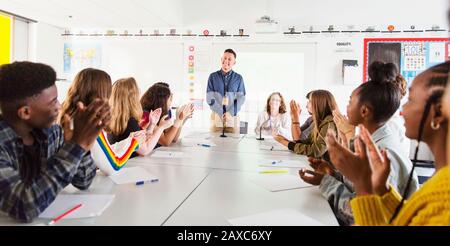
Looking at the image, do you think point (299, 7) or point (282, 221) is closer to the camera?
point (282, 221)

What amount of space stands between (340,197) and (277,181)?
1.15 ft

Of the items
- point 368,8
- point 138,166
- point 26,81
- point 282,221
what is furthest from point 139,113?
point 368,8

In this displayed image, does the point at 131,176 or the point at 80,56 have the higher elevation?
the point at 80,56

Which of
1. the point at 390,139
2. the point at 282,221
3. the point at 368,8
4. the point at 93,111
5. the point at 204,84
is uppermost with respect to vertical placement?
the point at 368,8

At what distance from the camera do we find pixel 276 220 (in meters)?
1.02

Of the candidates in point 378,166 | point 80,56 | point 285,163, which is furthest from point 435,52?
point 80,56

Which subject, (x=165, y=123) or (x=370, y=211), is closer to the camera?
(x=370, y=211)

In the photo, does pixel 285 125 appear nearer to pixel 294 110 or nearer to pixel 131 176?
pixel 294 110

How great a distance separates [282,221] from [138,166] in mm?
987

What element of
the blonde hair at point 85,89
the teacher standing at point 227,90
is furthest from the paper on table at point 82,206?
the teacher standing at point 227,90

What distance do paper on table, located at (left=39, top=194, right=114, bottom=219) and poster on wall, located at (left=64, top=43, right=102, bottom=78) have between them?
4468 millimetres

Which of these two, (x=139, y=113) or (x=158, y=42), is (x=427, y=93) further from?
(x=158, y=42)

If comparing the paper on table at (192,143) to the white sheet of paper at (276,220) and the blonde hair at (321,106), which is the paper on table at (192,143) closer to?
the blonde hair at (321,106)

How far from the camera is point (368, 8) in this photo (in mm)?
4512
